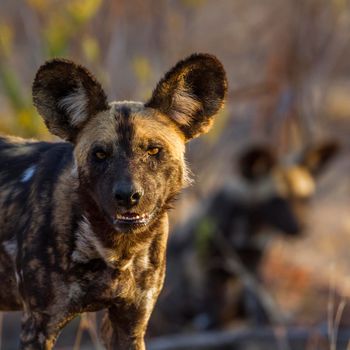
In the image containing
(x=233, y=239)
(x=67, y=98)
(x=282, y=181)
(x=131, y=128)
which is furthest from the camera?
(x=282, y=181)

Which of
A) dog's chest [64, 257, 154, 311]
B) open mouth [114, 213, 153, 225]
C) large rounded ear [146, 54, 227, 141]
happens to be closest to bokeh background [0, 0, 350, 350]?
large rounded ear [146, 54, 227, 141]

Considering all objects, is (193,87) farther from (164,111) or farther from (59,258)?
(59,258)

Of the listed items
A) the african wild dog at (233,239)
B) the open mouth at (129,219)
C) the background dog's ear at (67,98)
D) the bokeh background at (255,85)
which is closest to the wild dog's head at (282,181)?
the african wild dog at (233,239)

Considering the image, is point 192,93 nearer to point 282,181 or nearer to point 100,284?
point 100,284

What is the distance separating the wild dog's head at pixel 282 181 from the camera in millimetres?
8031

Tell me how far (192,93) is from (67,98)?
0.35 metres

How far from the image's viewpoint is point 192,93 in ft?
9.48

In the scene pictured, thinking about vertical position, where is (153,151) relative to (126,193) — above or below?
above

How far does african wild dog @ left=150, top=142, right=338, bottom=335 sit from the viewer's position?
7953 mm

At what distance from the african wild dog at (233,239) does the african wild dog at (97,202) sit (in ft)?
16.2

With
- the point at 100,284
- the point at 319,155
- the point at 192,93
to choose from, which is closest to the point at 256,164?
the point at 319,155

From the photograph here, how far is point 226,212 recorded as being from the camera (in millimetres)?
8078

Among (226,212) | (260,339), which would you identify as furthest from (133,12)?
(260,339)

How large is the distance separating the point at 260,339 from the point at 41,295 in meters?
3.86
